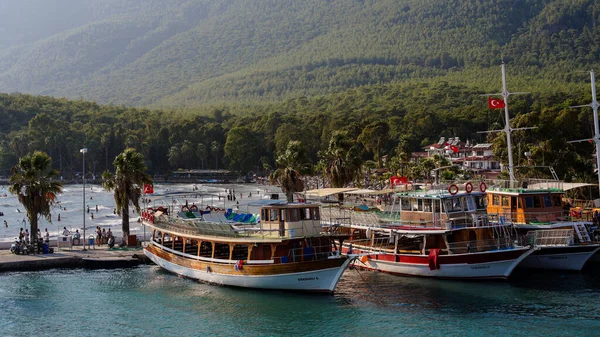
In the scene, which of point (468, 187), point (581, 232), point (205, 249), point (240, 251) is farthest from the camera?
point (205, 249)

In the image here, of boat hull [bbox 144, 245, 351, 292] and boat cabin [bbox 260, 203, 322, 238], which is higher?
boat cabin [bbox 260, 203, 322, 238]

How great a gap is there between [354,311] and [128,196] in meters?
23.6

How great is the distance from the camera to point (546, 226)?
40.4 meters

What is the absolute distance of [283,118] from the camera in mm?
187750

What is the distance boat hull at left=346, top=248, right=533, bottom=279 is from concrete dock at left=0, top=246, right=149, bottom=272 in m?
17.6

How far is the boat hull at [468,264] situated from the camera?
38562 millimetres

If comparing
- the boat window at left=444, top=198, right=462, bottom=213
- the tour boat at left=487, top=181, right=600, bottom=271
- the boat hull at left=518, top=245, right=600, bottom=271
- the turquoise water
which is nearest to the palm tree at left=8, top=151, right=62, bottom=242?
the turquoise water

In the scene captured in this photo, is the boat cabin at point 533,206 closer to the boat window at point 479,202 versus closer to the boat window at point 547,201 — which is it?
the boat window at point 547,201

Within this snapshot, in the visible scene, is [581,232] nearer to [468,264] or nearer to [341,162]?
[468,264]

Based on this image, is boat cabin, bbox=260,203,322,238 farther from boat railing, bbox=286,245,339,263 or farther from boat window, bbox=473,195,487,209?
boat window, bbox=473,195,487,209

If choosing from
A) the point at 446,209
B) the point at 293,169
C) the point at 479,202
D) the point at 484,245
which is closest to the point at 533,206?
the point at 479,202

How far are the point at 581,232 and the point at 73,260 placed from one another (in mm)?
30951

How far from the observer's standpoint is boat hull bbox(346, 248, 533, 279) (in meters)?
38.6

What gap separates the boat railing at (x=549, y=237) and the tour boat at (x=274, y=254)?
10782mm
